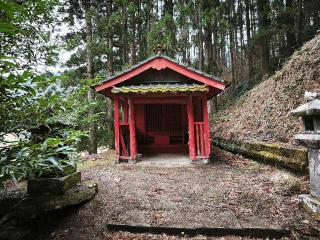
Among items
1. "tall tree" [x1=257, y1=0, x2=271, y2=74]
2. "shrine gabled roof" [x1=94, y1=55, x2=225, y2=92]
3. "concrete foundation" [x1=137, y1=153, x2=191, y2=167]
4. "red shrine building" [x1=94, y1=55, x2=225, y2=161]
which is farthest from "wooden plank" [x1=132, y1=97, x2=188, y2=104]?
"tall tree" [x1=257, y1=0, x2=271, y2=74]

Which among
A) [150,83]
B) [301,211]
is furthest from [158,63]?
[301,211]

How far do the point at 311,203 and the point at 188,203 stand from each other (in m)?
2.10

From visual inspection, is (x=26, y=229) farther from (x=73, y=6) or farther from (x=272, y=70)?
(x=272, y=70)

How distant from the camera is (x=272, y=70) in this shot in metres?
16.5

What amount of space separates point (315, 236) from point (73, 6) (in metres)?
→ 16.0

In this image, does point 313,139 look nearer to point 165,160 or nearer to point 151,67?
point 165,160

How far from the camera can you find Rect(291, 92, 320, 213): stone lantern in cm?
401

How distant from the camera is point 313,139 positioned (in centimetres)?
400

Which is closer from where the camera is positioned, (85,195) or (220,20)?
(85,195)

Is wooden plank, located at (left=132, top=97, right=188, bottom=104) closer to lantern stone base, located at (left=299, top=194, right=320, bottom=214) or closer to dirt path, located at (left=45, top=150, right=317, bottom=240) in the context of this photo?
dirt path, located at (left=45, top=150, right=317, bottom=240)

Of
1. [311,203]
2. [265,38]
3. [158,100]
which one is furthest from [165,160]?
[265,38]

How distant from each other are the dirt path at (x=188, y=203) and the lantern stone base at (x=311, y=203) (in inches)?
5.2

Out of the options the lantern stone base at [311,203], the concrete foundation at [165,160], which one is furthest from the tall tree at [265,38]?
the lantern stone base at [311,203]

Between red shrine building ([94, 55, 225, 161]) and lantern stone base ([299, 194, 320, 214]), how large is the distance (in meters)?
4.59
